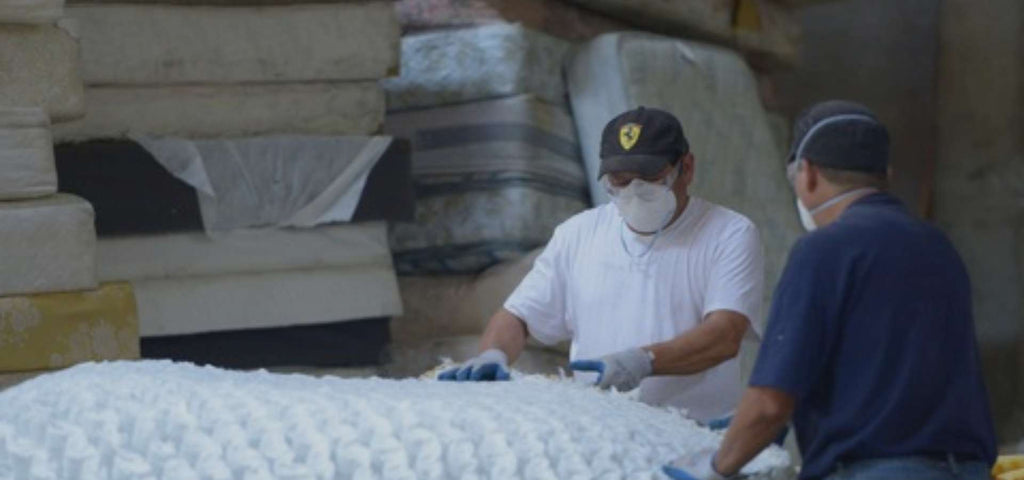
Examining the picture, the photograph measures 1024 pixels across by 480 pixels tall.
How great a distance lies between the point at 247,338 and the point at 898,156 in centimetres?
332

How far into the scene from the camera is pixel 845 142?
2.66m

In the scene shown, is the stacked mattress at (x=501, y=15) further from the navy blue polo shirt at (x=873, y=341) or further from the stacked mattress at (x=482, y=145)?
the navy blue polo shirt at (x=873, y=341)

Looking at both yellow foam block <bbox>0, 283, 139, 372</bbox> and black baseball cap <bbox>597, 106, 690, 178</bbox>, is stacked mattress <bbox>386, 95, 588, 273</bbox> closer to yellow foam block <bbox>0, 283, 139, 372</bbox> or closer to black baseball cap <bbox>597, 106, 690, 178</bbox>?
yellow foam block <bbox>0, 283, 139, 372</bbox>

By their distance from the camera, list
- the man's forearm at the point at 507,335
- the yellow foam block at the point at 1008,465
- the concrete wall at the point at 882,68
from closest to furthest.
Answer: the yellow foam block at the point at 1008,465
the man's forearm at the point at 507,335
the concrete wall at the point at 882,68

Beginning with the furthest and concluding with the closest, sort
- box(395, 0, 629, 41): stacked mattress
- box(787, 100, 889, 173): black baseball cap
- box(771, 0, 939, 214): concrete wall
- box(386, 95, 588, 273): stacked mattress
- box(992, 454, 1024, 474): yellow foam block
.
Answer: box(771, 0, 939, 214): concrete wall, box(395, 0, 629, 41): stacked mattress, box(386, 95, 588, 273): stacked mattress, box(992, 454, 1024, 474): yellow foam block, box(787, 100, 889, 173): black baseball cap

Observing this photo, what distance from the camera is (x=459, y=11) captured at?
17.1 ft

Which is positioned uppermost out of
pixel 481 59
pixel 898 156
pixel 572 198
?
pixel 481 59

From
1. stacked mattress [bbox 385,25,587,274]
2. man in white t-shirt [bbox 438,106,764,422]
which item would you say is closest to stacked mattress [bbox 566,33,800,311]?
stacked mattress [bbox 385,25,587,274]

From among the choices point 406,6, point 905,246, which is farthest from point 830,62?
point 905,246

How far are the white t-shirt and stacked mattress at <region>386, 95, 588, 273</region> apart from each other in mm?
1331

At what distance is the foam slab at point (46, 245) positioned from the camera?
13.1 ft

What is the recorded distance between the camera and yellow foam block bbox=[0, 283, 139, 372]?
4.02m

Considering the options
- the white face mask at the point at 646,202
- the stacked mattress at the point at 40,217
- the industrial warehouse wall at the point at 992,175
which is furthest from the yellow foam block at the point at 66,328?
the industrial warehouse wall at the point at 992,175

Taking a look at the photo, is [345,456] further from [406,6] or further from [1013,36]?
[1013,36]
